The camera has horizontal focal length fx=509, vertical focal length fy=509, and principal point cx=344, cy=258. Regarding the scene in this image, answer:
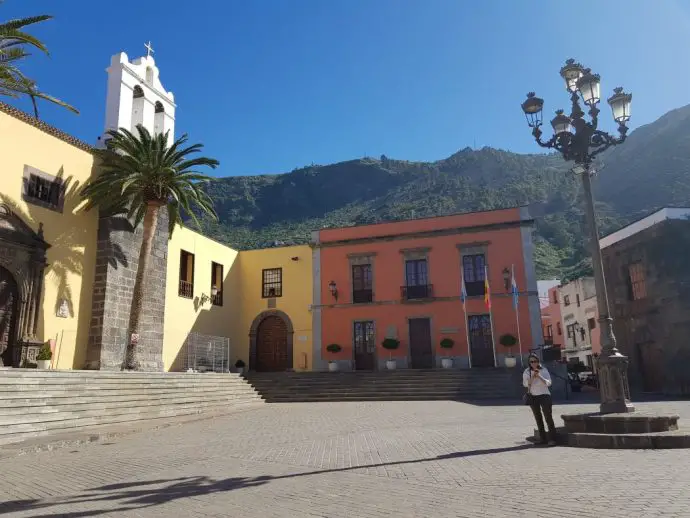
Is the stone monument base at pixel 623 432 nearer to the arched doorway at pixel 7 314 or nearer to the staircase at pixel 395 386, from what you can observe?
the staircase at pixel 395 386

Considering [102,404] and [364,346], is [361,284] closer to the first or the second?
[364,346]

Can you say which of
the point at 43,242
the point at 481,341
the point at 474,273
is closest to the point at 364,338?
the point at 481,341

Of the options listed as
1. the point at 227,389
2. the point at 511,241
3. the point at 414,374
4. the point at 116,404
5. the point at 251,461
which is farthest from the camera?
the point at 511,241

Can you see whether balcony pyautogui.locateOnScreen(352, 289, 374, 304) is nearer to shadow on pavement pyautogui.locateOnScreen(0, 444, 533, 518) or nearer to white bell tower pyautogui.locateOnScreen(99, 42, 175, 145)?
white bell tower pyautogui.locateOnScreen(99, 42, 175, 145)

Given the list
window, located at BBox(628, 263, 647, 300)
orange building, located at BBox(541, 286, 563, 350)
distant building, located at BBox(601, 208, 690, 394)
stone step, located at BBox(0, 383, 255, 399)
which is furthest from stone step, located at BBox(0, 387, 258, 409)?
orange building, located at BBox(541, 286, 563, 350)

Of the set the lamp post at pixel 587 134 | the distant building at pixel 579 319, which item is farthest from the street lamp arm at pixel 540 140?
the distant building at pixel 579 319

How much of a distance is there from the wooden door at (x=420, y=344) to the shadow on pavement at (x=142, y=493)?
17675mm

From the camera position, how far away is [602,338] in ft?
26.9

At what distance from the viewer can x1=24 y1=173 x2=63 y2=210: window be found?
1546 centimetres

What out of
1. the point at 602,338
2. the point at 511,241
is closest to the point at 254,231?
the point at 511,241

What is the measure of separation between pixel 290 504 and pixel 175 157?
621 inches

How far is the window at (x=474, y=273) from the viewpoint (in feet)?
77.3

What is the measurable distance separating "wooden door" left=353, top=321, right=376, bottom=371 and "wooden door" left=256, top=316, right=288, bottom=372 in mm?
3635

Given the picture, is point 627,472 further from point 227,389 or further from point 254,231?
point 254,231
